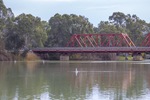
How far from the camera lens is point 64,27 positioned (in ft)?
412

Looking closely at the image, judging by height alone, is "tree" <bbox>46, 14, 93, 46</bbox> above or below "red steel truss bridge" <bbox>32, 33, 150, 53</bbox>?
above

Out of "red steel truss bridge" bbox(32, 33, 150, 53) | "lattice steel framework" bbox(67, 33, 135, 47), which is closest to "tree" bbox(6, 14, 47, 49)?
"red steel truss bridge" bbox(32, 33, 150, 53)

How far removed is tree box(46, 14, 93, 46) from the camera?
12600 cm

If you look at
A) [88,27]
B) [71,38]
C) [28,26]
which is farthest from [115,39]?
[28,26]

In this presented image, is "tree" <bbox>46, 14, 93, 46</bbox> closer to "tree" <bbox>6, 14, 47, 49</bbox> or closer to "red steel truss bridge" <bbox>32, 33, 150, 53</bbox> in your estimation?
"red steel truss bridge" <bbox>32, 33, 150, 53</bbox>

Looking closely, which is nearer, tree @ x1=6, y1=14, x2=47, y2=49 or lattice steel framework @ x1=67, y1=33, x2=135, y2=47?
tree @ x1=6, y1=14, x2=47, y2=49

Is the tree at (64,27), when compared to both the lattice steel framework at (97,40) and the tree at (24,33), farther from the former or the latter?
the tree at (24,33)

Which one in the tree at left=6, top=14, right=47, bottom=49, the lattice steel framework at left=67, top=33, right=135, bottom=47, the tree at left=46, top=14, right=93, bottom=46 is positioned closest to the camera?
the tree at left=6, top=14, right=47, bottom=49

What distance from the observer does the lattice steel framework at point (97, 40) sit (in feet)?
412

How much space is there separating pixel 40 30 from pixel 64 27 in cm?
1286

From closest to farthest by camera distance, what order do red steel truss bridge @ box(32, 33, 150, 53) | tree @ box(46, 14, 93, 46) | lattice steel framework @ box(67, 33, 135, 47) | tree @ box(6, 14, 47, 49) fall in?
tree @ box(6, 14, 47, 49) < red steel truss bridge @ box(32, 33, 150, 53) < lattice steel framework @ box(67, 33, 135, 47) < tree @ box(46, 14, 93, 46)

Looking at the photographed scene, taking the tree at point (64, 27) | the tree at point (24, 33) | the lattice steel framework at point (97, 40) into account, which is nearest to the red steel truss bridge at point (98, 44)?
the lattice steel framework at point (97, 40)

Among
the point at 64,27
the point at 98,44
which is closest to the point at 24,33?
the point at 64,27

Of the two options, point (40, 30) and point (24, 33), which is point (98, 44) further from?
point (24, 33)
